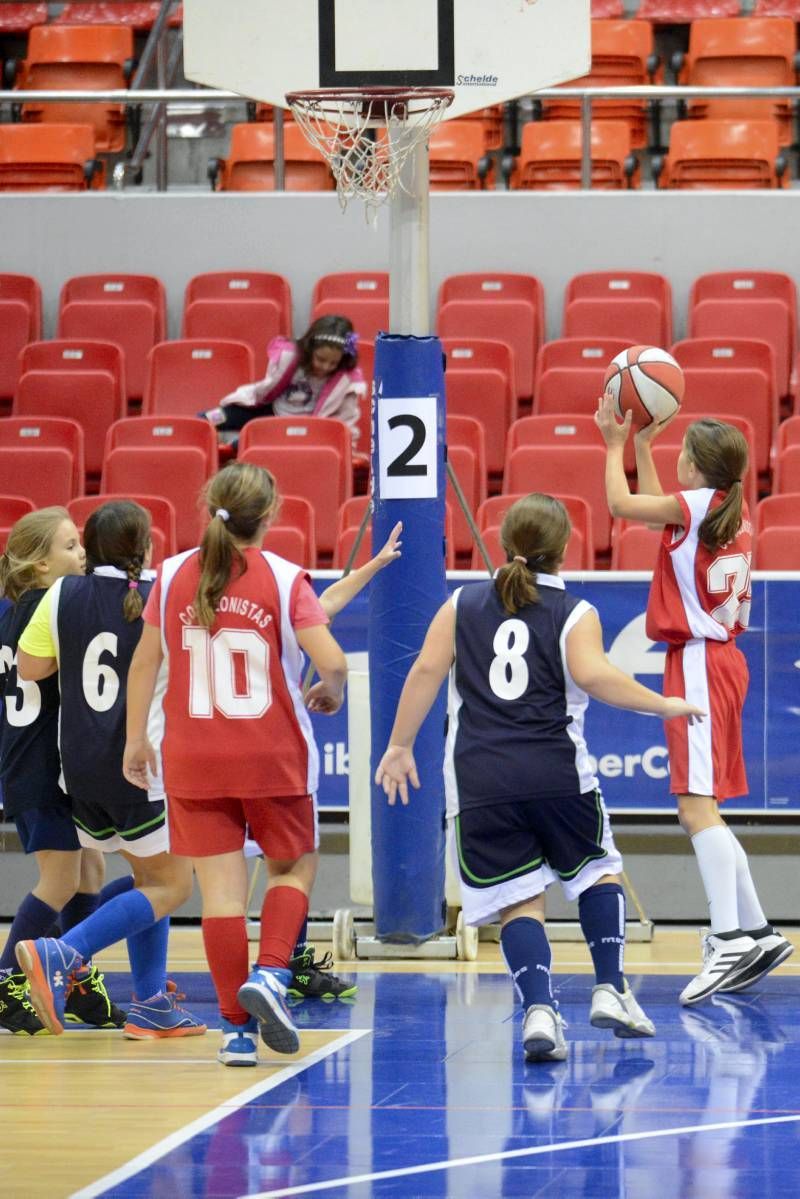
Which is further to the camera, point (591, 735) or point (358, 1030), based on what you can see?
point (591, 735)

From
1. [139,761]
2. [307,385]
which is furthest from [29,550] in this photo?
[307,385]

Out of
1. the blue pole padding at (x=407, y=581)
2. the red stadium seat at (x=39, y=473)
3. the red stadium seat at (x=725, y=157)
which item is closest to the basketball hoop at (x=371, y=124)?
the blue pole padding at (x=407, y=581)

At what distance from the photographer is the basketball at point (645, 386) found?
6.66m

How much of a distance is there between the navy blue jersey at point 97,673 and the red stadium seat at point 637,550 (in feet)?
11.0

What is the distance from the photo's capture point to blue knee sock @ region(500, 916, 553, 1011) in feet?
18.1

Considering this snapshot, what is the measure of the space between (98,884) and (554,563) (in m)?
2.00

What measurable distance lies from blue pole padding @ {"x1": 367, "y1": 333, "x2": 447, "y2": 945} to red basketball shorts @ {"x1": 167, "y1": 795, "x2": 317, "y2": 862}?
1706mm

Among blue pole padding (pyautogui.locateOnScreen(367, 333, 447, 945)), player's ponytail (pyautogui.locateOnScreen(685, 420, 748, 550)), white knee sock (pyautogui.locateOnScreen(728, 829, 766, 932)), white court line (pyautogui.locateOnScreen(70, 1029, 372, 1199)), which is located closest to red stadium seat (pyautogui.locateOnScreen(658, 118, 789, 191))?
blue pole padding (pyautogui.locateOnScreen(367, 333, 447, 945))

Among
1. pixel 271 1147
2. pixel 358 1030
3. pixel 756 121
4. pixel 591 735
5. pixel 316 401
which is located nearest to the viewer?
pixel 271 1147

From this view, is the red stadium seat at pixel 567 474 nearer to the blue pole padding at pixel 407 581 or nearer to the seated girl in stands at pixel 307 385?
the seated girl in stands at pixel 307 385

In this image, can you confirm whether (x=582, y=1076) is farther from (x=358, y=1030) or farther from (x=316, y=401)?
(x=316, y=401)

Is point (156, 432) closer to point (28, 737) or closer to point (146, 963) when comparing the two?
point (28, 737)

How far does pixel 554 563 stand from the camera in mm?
5664

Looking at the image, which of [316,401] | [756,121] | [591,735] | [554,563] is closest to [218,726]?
[554,563]
